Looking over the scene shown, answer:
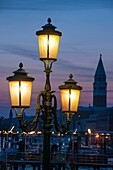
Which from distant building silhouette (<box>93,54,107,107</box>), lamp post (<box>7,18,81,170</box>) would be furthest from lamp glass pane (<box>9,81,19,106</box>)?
distant building silhouette (<box>93,54,107,107</box>)

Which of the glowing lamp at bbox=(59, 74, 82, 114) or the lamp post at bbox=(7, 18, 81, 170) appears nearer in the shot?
the lamp post at bbox=(7, 18, 81, 170)

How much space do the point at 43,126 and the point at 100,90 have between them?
11153cm

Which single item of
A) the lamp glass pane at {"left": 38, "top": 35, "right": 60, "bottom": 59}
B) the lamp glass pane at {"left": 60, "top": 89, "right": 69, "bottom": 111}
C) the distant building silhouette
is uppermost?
the distant building silhouette

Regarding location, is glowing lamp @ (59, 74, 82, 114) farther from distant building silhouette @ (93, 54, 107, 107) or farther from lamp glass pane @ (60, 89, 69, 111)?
distant building silhouette @ (93, 54, 107, 107)

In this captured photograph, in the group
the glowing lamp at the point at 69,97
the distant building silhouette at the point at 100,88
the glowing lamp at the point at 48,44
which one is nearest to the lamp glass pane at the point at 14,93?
the glowing lamp at the point at 48,44

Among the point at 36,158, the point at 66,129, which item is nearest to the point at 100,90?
the point at 36,158

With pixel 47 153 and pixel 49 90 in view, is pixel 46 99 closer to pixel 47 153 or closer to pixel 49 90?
pixel 49 90

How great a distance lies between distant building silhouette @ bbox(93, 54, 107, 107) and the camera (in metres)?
115

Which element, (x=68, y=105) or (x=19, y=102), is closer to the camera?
(x=19, y=102)

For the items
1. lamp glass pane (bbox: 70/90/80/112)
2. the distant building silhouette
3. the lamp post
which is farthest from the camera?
the distant building silhouette

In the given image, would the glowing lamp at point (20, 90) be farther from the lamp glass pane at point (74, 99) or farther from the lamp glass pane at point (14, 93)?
the lamp glass pane at point (74, 99)

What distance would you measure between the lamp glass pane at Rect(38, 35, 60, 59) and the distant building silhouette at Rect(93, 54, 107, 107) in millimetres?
109821

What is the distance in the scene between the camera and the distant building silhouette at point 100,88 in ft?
378

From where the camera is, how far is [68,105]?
5316 mm
